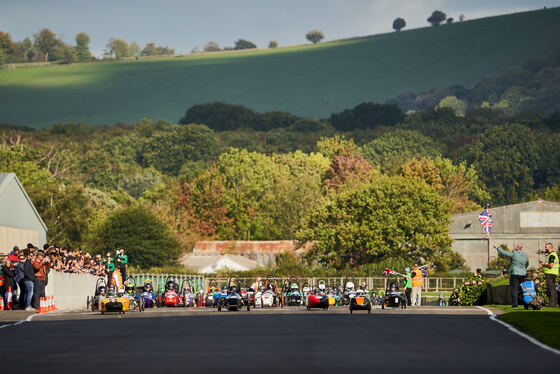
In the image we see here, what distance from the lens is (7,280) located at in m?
35.8

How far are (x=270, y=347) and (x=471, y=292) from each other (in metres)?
23.9

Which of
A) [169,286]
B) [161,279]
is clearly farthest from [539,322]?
[161,279]

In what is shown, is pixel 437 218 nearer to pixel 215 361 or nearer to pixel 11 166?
pixel 11 166

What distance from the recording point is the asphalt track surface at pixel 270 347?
652 inches

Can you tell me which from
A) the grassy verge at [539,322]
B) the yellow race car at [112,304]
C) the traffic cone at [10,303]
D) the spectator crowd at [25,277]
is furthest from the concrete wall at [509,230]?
the yellow race car at [112,304]

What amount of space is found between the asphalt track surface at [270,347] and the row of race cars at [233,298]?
5.43 meters

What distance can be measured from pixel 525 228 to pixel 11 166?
5016cm

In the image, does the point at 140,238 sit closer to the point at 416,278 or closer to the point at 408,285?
the point at 416,278

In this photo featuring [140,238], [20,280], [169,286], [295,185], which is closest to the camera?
[20,280]

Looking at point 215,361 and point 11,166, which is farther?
point 11,166

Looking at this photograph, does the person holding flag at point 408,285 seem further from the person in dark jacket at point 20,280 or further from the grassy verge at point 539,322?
the person in dark jacket at point 20,280

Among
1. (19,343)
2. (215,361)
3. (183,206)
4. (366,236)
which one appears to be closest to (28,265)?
(19,343)

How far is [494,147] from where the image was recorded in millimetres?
168125

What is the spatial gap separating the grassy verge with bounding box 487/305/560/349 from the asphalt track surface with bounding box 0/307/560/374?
493 mm
